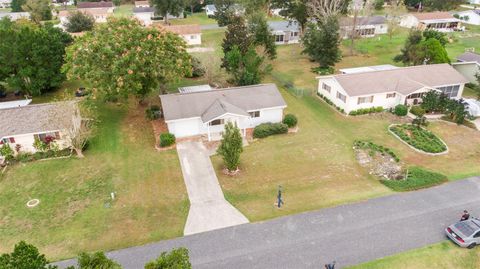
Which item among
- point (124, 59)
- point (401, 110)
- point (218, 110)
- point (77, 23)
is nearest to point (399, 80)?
point (401, 110)

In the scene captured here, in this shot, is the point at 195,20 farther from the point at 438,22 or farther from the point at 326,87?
the point at 326,87

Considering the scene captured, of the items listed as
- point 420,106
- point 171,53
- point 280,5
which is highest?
point 280,5

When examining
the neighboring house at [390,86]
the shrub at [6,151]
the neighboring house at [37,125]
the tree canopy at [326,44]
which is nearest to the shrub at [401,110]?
the neighboring house at [390,86]

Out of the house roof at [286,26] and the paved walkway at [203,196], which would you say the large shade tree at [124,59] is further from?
the house roof at [286,26]

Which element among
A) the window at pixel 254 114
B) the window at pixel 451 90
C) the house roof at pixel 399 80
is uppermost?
the house roof at pixel 399 80

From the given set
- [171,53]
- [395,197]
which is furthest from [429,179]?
[171,53]

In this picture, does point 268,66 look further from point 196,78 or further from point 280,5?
point 280,5
